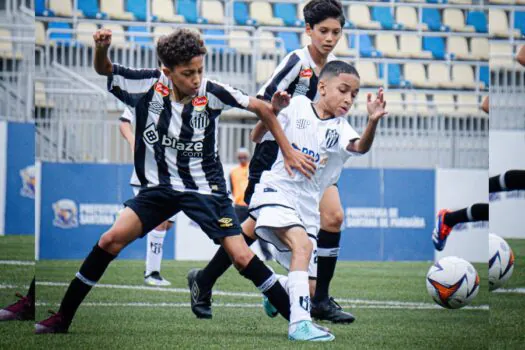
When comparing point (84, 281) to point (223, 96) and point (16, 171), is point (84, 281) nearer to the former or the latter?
point (223, 96)

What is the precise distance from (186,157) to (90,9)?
10.3 meters

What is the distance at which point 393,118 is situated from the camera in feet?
40.9

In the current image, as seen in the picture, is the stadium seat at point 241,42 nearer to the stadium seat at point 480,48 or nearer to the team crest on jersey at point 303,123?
the stadium seat at point 480,48

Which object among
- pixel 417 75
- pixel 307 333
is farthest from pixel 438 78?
pixel 307 333

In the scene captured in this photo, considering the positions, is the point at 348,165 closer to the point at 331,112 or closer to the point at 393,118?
the point at 393,118

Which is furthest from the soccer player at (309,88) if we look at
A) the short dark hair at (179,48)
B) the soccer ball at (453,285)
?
the short dark hair at (179,48)

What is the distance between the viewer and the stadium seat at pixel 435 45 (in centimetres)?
1452

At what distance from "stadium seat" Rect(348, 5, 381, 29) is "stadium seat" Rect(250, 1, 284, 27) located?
1.17 metres

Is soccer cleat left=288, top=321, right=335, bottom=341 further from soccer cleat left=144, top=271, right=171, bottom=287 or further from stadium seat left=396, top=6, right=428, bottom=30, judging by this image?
stadium seat left=396, top=6, right=428, bottom=30

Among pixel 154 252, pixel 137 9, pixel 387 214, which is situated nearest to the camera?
pixel 154 252

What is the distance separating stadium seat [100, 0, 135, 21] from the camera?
14.3 metres

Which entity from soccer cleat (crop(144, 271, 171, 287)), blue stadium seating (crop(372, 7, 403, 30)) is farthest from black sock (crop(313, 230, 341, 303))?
blue stadium seating (crop(372, 7, 403, 30))

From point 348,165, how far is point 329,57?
23.5ft

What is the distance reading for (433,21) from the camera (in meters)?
15.0
